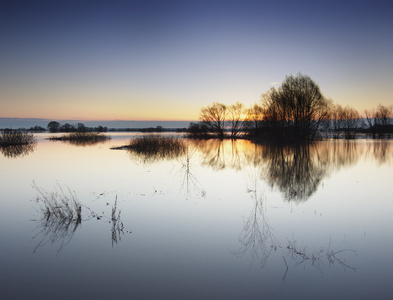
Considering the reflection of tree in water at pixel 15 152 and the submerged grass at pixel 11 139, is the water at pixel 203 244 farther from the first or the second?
the submerged grass at pixel 11 139

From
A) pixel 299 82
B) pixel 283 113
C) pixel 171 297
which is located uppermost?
pixel 299 82

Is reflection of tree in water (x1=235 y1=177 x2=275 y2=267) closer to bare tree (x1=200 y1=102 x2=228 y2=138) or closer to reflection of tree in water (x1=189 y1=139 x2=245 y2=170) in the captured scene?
reflection of tree in water (x1=189 y1=139 x2=245 y2=170)

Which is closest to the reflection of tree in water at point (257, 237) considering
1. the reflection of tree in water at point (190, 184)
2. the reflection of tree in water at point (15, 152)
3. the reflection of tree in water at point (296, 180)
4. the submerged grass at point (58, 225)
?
the reflection of tree in water at point (296, 180)

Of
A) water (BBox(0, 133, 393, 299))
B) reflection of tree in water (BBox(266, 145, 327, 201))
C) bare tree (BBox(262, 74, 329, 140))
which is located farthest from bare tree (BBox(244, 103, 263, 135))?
water (BBox(0, 133, 393, 299))

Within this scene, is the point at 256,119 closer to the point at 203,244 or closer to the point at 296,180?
the point at 296,180

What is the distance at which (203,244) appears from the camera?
5234 millimetres

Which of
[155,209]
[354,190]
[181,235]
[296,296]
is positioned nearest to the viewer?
[296,296]

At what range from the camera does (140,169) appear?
14930 mm

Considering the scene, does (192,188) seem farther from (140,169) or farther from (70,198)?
(140,169)

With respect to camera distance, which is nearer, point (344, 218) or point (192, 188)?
point (344, 218)

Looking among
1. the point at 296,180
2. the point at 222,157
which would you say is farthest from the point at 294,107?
the point at 296,180

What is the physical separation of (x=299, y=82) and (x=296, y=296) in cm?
3932

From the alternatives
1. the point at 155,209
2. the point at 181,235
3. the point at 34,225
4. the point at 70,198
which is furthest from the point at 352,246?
the point at 70,198

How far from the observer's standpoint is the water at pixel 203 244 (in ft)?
12.4
